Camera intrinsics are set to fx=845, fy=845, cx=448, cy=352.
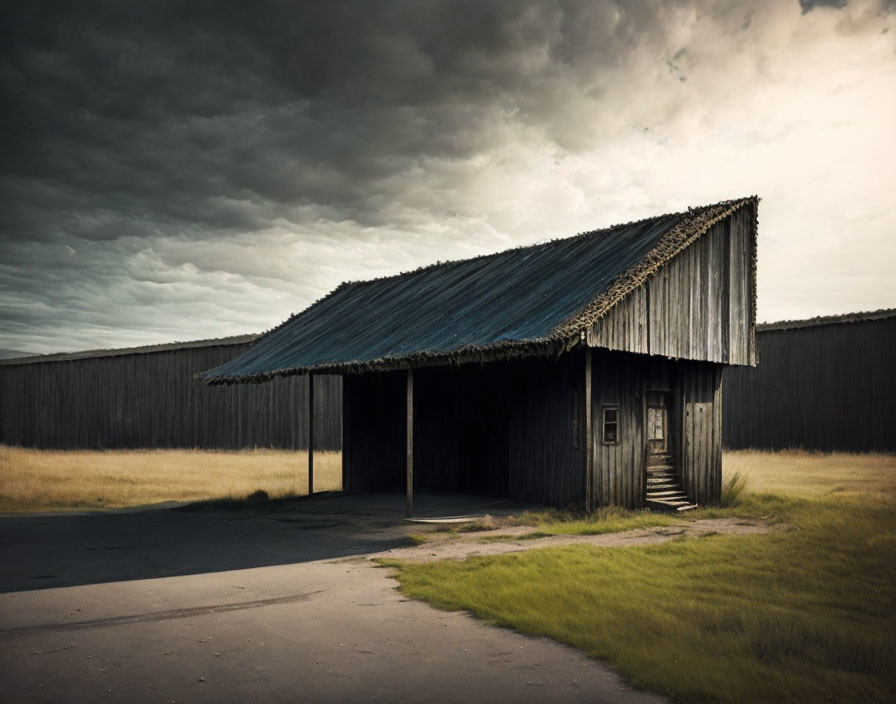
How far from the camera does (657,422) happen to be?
18.2 m

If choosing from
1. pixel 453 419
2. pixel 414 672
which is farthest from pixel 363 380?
pixel 414 672

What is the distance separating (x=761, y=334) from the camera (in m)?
33.6

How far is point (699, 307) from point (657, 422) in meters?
2.64

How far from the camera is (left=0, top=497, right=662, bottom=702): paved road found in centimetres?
599

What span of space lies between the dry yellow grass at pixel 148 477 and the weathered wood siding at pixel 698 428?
31.8 ft

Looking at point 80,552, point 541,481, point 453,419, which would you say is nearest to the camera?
point 80,552

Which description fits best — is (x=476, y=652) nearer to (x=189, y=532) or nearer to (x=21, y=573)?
(x=21, y=573)

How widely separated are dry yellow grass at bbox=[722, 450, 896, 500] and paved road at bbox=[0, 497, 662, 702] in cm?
1222

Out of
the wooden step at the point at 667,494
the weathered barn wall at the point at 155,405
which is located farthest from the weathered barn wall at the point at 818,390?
the weathered barn wall at the point at 155,405

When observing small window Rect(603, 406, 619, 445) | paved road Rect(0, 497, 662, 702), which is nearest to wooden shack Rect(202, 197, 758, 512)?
small window Rect(603, 406, 619, 445)

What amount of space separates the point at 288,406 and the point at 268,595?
85.2 feet

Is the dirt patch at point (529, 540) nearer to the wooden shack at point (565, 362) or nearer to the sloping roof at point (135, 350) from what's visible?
the wooden shack at point (565, 362)

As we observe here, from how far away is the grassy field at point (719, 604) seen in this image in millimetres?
6219

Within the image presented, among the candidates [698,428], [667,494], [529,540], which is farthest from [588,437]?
[698,428]
